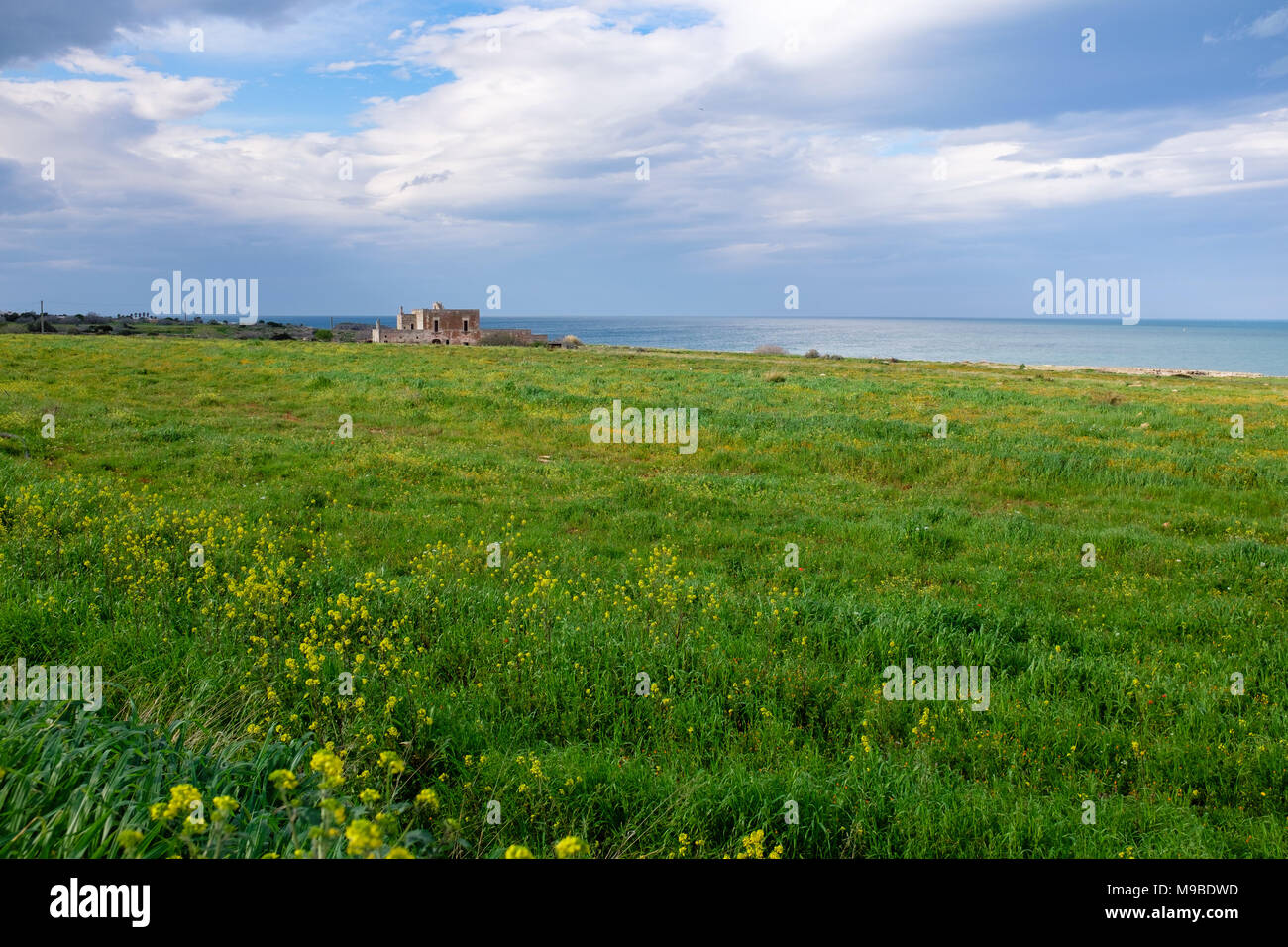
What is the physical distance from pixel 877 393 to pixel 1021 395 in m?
6.26

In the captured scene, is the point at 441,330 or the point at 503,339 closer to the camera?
the point at 503,339

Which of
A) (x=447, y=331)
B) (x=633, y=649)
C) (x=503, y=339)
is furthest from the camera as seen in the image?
(x=447, y=331)

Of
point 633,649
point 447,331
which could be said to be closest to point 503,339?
point 447,331

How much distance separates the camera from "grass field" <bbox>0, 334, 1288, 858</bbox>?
181 inches

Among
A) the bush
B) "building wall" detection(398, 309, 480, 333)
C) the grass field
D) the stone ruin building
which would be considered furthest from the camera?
"building wall" detection(398, 309, 480, 333)

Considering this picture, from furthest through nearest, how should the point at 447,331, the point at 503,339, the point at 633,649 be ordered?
the point at 447,331, the point at 503,339, the point at 633,649

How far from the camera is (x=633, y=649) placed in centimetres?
714

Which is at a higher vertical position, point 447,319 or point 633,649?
point 447,319

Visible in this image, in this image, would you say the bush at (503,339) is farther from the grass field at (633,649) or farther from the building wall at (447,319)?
the grass field at (633,649)

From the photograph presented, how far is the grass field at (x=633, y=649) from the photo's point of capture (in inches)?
181

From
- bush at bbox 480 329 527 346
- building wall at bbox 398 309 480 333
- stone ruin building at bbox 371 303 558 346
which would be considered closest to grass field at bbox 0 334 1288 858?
bush at bbox 480 329 527 346

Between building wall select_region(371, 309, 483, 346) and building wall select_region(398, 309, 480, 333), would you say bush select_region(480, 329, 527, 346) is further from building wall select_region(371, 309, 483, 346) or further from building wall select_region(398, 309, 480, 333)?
building wall select_region(398, 309, 480, 333)

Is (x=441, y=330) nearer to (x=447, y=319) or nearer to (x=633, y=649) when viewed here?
(x=447, y=319)
